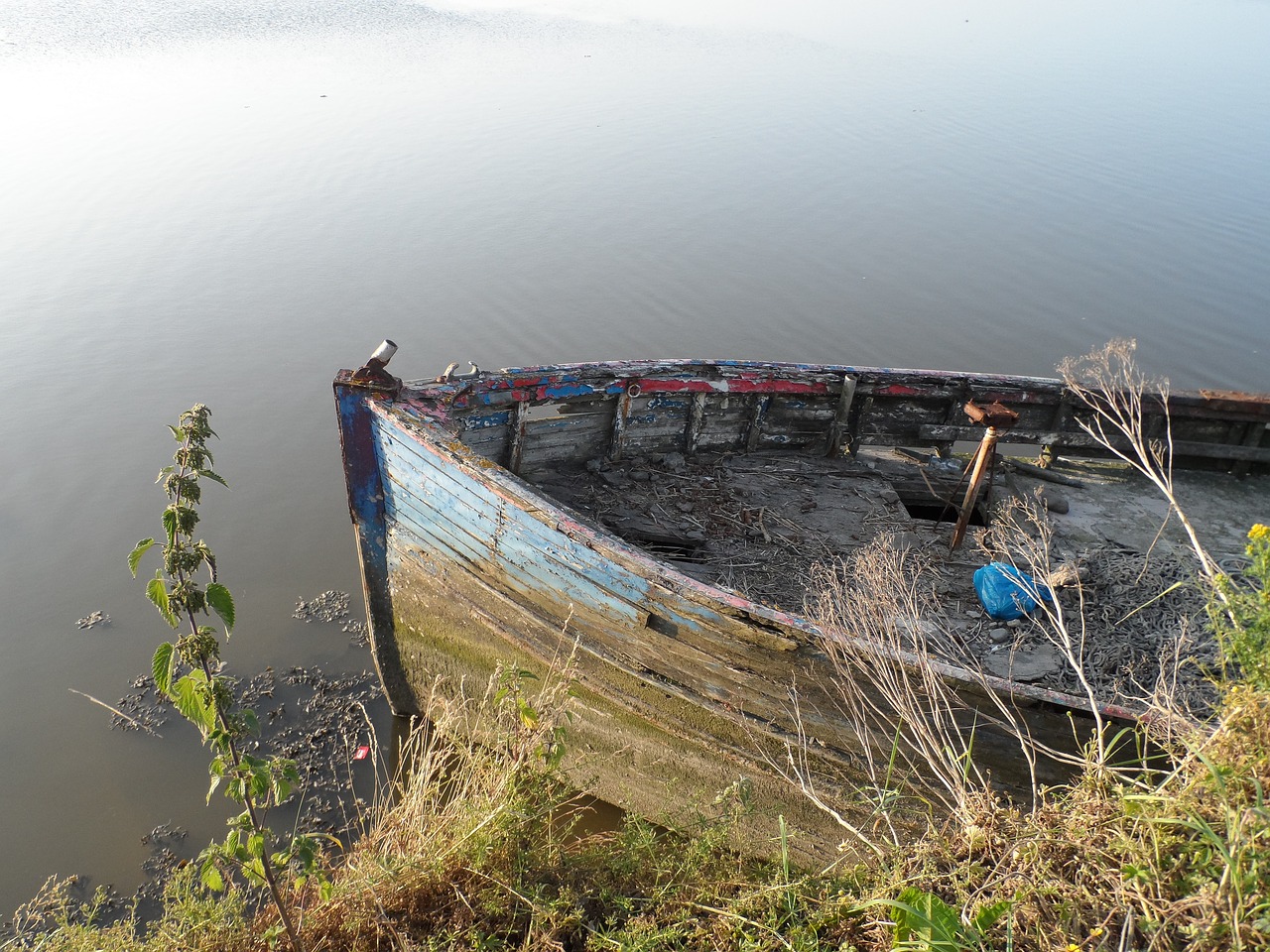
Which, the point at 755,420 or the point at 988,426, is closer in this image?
the point at 988,426

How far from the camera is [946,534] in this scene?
214 inches

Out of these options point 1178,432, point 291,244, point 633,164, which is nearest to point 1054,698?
point 1178,432

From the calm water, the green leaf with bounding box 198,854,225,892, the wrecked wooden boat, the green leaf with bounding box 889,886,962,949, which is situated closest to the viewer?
the green leaf with bounding box 889,886,962,949

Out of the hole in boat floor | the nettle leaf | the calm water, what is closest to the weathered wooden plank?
the hole in boat floor

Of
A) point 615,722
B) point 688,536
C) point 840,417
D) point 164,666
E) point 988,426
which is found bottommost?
point 615,722

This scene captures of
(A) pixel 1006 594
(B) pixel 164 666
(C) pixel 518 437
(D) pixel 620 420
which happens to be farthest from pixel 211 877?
(A) pixel 1006 594

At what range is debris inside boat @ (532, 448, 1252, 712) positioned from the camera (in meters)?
4.42

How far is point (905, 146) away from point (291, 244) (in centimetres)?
1085

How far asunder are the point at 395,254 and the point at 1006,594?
9.12 metres

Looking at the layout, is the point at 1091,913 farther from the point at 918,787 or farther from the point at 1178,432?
the point at 1178,432

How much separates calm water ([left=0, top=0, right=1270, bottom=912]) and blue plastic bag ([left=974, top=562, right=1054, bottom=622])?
423 cm

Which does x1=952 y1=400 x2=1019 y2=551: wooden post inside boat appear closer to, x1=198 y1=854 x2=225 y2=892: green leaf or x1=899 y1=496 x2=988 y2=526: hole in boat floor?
x1=899 y1=496 x2=988 y2=526: hole in boat floor

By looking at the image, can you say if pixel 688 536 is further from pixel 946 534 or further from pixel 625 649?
pixel 946 534

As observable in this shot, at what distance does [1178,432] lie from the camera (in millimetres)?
6211
